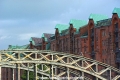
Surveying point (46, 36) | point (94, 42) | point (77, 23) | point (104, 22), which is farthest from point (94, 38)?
point (46, 36)

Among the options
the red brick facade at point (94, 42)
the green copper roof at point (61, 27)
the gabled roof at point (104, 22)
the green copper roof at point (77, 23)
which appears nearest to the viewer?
the red brick facade at point (94, 42)

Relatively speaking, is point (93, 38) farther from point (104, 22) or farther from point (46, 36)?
point (46, 36)

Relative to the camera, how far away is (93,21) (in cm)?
6925

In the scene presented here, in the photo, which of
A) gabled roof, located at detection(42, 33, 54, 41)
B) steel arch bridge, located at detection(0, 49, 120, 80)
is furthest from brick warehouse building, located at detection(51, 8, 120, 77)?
steel arch bridge, located at detection(0, 49, 120, 80)

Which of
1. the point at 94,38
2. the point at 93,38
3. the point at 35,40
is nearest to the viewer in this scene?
the point at 94,38

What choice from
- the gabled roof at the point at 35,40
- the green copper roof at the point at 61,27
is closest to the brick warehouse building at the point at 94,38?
the green copper roof at the point at 61,27

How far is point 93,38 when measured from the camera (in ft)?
228

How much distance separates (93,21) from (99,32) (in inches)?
141

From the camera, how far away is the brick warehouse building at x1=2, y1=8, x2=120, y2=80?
6172 centimetres

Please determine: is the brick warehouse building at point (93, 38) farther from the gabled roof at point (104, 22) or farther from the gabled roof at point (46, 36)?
the gabled roof at point (46, 36)

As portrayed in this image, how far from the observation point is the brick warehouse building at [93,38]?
61719 mm

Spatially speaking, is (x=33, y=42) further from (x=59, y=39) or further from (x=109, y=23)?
(x=109, y=23)

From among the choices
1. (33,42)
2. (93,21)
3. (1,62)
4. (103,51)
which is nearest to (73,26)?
(93,21)

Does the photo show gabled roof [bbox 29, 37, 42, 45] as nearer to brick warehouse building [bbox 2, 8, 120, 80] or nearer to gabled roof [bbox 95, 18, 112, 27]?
brick warehouse building [bbox 2, 8, 120, 80]
